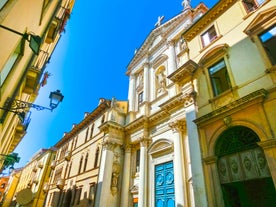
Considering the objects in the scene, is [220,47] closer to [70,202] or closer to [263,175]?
[263,175]

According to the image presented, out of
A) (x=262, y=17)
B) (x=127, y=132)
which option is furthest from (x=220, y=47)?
(x=127, y=132)

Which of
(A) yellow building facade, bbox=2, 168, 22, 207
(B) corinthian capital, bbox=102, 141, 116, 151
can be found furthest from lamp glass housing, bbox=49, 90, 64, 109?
(A) yellow building facade, bbox=2, 168, 22, 207

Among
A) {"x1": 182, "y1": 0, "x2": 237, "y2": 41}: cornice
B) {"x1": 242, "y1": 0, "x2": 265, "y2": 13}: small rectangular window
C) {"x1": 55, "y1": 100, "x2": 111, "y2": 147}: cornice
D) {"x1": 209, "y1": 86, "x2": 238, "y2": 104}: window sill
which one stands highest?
{"x1": 182, "y1": 0, "x2": 237, "y2": 41}: cornice

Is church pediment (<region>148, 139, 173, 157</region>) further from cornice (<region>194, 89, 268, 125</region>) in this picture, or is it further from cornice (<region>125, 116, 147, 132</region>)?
cornice (<region>194, 89, 268, 125</region>)

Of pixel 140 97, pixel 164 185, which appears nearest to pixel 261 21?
pixel 164 185

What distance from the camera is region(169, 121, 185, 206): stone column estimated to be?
419 inches

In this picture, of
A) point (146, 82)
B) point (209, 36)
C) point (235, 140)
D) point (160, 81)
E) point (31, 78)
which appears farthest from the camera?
point (146, 82)

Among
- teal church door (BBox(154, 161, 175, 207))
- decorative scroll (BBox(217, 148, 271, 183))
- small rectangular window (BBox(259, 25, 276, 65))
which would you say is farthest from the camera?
teal church door (BBox(154, 161, 175, 207))

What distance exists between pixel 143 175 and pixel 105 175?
137 inches

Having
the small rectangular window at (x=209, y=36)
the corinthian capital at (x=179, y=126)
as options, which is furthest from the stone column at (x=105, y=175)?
the small rectangular window at (x=209, y=36)

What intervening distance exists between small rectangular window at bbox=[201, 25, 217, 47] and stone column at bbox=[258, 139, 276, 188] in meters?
6.90

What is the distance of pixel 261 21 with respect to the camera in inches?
338

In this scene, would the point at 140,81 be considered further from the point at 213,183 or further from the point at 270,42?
the point at 213,183

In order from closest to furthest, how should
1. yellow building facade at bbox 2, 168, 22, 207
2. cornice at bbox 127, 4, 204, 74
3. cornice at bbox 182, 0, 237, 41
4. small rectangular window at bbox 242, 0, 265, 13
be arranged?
small rectangular window at bbox 242, 0, 265, 13, cornice at bbox 182, 0, 237, 41, cornice at bbox 127, 4, 204, 74, yellow building facade at bbox 2, 168, 22, 207
